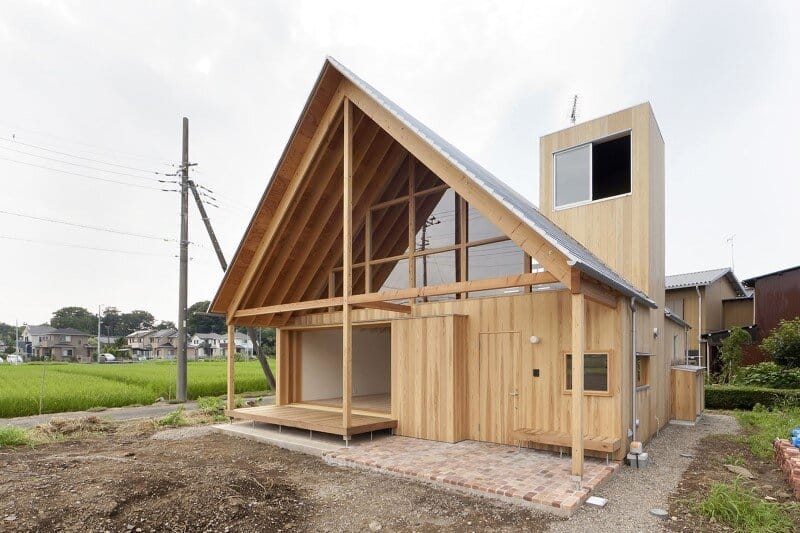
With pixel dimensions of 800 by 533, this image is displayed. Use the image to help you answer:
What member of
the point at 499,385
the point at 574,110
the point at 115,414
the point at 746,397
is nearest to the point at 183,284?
the point at 115,414

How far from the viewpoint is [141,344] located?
71.9 m

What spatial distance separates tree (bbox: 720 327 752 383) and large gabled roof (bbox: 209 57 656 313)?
1078cm

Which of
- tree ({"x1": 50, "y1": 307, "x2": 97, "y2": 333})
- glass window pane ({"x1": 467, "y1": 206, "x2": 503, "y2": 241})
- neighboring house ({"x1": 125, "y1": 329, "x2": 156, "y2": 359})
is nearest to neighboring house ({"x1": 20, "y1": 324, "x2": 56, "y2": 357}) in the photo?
tree ({"x1": 50, "y1": 307, "x2": 97, "y2": 333})

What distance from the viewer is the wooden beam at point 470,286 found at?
5.97 metres

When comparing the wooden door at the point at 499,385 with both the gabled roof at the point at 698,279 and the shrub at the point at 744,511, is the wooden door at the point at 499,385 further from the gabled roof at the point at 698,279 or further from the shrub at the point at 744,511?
the gabled roof at the point at 698,279

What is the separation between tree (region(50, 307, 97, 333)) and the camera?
74.0m

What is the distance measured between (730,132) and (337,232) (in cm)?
1214

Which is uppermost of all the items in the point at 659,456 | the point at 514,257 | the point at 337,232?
the point at 337,232

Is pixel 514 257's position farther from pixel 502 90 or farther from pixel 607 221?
pixel 502 90

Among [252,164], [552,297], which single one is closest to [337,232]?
[552,297]

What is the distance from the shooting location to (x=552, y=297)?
721cm

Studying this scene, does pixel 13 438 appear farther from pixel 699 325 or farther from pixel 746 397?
pixel 699 325

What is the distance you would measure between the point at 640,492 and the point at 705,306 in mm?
17655

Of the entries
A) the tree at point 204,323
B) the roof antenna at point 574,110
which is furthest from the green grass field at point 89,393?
the tree at point 204,323
